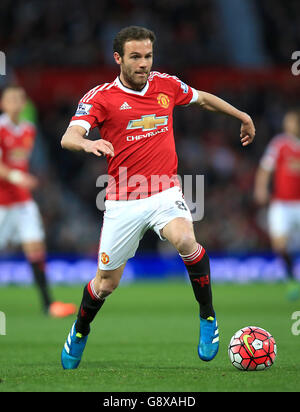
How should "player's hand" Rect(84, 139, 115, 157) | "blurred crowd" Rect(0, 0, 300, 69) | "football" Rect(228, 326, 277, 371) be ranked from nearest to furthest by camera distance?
1. "player's hand" Rect(84, 139, 115, 157)
2. "football" Rect(228, 326, 277, 371)
3. "blurred crowd" Rect(0, 0, 300, 69)

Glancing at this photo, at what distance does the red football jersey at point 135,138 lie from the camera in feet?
19.0

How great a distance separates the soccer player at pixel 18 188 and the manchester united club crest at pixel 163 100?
418 cm

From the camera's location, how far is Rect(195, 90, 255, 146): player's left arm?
614 cm

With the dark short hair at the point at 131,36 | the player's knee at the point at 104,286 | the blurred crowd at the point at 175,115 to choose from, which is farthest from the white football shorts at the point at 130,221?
the blurred crowd at the point at 175,115

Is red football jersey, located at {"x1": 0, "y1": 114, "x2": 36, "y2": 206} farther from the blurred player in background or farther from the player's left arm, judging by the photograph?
the player's left arm

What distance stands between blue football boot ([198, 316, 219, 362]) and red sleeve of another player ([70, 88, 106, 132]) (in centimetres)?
162

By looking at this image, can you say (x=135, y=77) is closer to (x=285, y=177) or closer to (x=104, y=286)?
(x=104, y=286)

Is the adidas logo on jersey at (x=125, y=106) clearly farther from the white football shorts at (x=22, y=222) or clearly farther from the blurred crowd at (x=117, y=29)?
the blurred crowd at (x=117, y=29)

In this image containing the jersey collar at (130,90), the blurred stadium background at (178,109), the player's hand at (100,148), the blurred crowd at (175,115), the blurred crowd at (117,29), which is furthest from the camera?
the blurred crowd at (117,29)

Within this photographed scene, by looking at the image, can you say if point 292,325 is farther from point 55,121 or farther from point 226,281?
point 55,121

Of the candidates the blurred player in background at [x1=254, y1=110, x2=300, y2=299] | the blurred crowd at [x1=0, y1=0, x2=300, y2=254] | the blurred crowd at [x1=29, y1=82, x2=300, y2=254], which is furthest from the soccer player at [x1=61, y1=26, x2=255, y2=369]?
the blurred crowd at [x1=0, y1=0, x2=300, y2=254]

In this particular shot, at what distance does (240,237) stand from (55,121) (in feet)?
18.9

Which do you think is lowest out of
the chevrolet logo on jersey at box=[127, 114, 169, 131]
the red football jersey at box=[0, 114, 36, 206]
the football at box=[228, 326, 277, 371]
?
the red football jersey at box=[0, 114, 36, 206]
